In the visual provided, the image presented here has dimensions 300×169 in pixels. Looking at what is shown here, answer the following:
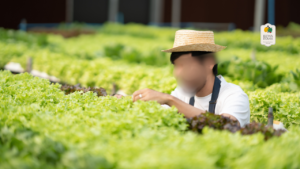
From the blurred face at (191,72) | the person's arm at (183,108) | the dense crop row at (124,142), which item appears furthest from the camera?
the blurred face at (191,72)

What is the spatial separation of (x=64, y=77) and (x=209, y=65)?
5327 mm

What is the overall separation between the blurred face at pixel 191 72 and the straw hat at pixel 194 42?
94 millimetres

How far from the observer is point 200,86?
10.6ft

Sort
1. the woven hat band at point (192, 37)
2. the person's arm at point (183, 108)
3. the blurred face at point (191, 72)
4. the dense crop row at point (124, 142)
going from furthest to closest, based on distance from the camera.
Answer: the woven hat band at point (192, 37) < the blurred face at point (191, 72) < the person's arm at point (183, 108) < the dense crop row at point (124, 142)

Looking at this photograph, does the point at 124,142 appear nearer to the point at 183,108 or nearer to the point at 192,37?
the point at 183,108

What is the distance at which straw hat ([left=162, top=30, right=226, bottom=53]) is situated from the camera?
3258mm

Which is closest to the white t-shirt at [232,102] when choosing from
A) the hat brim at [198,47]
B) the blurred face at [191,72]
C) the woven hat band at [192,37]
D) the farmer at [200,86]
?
the farmer at [200,86]

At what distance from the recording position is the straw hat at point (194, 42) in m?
3.26

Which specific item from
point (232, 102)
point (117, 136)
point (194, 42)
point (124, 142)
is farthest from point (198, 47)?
point (124, 142)

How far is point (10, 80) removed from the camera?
4.34 m

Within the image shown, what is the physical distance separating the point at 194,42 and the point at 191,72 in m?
0.33

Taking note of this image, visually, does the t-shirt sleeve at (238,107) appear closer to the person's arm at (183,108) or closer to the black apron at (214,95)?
the black apron at (214,95)

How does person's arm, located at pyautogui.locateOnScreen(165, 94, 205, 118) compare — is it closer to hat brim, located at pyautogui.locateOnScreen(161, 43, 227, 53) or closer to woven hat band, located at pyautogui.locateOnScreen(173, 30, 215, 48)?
hat brim, located at pyautogui.locateOnScreen(161, 43, 227, 53)

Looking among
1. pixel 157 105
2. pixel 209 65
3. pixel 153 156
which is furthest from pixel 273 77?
pixel 153 156
